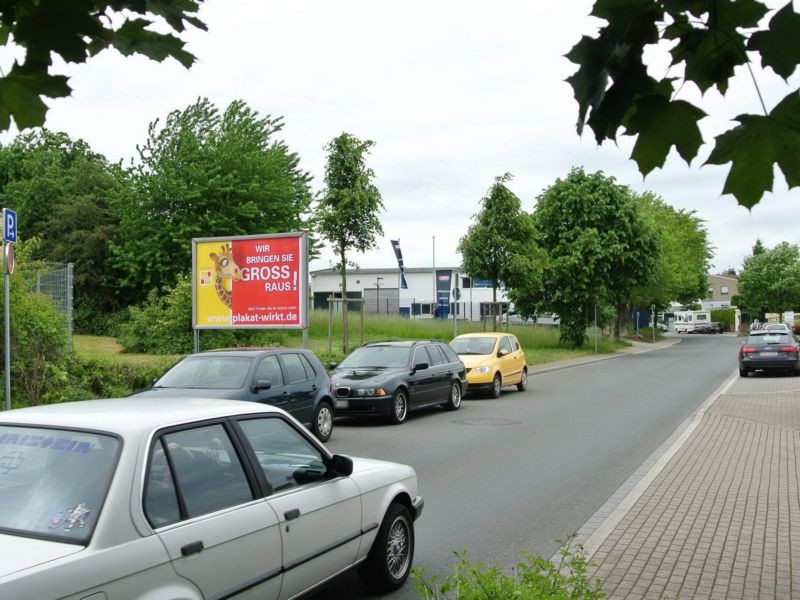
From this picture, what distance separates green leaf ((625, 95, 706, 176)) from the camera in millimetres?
2566

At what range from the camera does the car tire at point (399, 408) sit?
1477cm

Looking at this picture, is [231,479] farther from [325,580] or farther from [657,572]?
[657,572]

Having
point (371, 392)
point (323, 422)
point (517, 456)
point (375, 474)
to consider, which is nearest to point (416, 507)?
point (375, 474)

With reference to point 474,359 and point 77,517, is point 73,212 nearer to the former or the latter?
point 474,359

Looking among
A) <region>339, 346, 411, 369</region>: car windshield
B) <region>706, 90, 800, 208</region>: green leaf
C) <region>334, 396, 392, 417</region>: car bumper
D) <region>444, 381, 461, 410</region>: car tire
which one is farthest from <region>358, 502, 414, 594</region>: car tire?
<region>444, 381, 461, 410</region>: car tire

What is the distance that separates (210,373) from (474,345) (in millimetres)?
10841

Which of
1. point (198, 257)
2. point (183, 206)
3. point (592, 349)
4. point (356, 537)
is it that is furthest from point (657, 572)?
point (592, 349)

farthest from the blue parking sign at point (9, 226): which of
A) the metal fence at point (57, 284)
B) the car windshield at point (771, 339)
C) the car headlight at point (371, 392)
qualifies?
the car windshield at point (771, 339)

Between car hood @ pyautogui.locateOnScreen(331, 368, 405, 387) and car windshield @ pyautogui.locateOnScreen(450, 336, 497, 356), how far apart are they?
5793mm

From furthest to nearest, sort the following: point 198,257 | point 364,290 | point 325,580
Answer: point 364,290 → point 198,257 → point 325,580

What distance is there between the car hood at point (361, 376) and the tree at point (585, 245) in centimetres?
2669

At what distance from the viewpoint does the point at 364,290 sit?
272 feet

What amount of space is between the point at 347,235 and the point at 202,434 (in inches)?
757

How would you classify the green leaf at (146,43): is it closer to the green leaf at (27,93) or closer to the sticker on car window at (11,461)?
the green leaf at (27,93)
